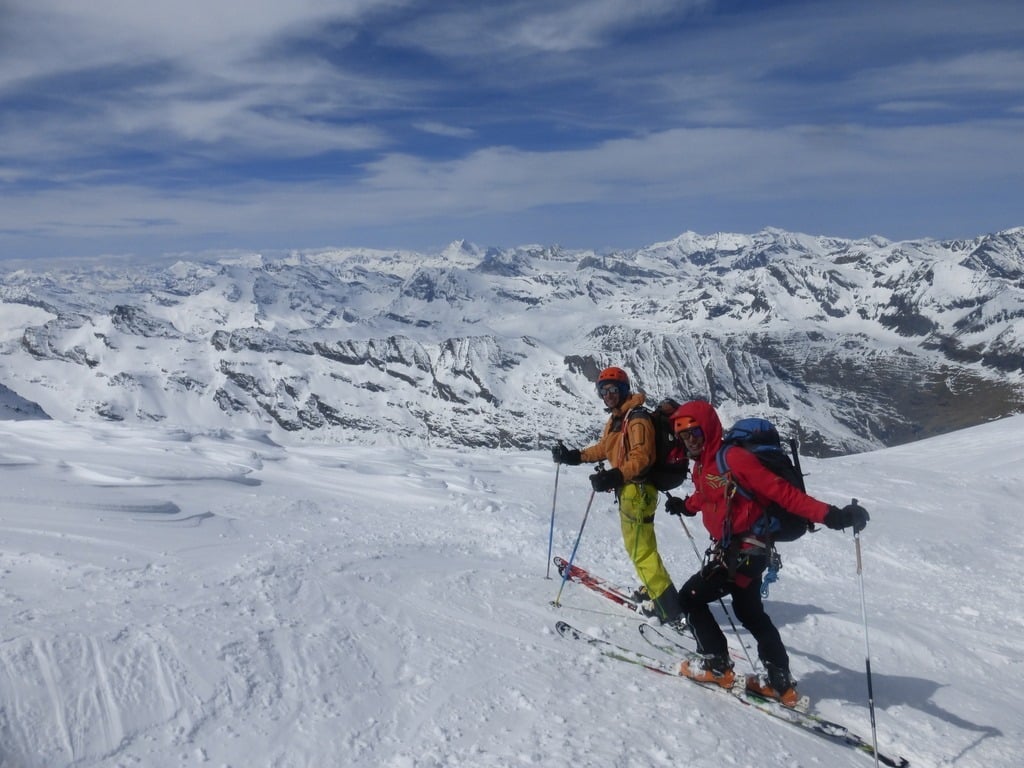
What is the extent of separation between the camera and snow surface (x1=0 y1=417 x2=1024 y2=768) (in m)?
5.93

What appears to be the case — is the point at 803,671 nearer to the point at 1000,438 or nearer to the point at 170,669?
the point at 170,669

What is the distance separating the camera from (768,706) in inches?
272

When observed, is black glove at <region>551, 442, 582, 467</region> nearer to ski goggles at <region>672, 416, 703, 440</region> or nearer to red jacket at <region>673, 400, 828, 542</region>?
red jacket at <region>673, 400, 828, 542</region>

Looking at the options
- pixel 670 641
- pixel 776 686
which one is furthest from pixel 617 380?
pixel 776 686

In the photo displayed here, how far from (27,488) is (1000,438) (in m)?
34.3

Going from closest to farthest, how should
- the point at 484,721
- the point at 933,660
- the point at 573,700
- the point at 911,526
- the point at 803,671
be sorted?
the point at 484,721 → the point at 573,700 → the point at 803,671 → the point at 933,660 → the point at 911,526

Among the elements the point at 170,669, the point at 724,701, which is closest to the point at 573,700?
the point at 724,701

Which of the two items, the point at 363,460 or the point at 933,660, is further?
the point at 363,460

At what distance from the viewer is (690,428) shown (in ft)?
23.5

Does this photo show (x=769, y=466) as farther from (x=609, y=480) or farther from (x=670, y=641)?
(x=670, y=641)

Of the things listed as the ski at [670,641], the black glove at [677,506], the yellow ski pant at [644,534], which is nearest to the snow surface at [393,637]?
the ski at [670,641]

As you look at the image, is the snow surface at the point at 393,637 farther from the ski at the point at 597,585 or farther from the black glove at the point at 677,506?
the black glove at the point at 677,506

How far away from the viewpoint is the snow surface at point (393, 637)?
5.93 metres

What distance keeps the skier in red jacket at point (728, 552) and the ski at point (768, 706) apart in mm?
108
